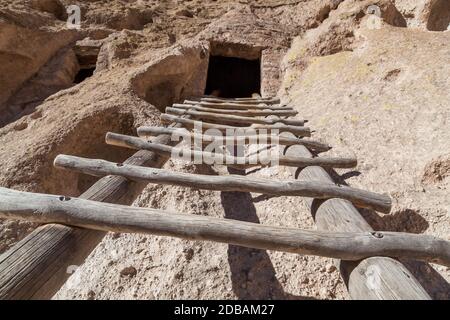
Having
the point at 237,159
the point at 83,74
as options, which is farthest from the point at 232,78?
the point at 237,159

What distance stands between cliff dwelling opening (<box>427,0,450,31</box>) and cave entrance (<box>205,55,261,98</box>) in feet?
7.49

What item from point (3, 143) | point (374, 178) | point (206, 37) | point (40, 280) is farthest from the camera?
point (206, 37)

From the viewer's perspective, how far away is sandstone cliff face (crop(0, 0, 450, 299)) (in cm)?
138

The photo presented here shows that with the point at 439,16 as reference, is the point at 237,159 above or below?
below

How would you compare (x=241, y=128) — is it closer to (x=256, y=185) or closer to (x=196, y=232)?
(x=256, y=185)

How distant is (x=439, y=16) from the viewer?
10.9 ft

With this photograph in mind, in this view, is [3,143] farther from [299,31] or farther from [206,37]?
[299,31]

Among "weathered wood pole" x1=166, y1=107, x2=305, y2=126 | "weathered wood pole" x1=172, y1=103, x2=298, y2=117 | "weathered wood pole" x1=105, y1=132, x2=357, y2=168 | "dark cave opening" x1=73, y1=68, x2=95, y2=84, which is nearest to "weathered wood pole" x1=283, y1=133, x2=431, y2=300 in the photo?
"weathered wood pole" x1=105, y1=132, x2=357, y2=168

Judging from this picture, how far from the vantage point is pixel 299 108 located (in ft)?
8.46

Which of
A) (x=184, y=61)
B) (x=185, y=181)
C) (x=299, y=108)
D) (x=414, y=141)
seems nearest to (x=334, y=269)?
(x=185, y=181)

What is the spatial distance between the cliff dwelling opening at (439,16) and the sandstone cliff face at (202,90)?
17mm

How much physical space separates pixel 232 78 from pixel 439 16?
2.93m

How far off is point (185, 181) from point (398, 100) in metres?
1.57

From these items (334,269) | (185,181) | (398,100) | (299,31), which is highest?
(299,31)
